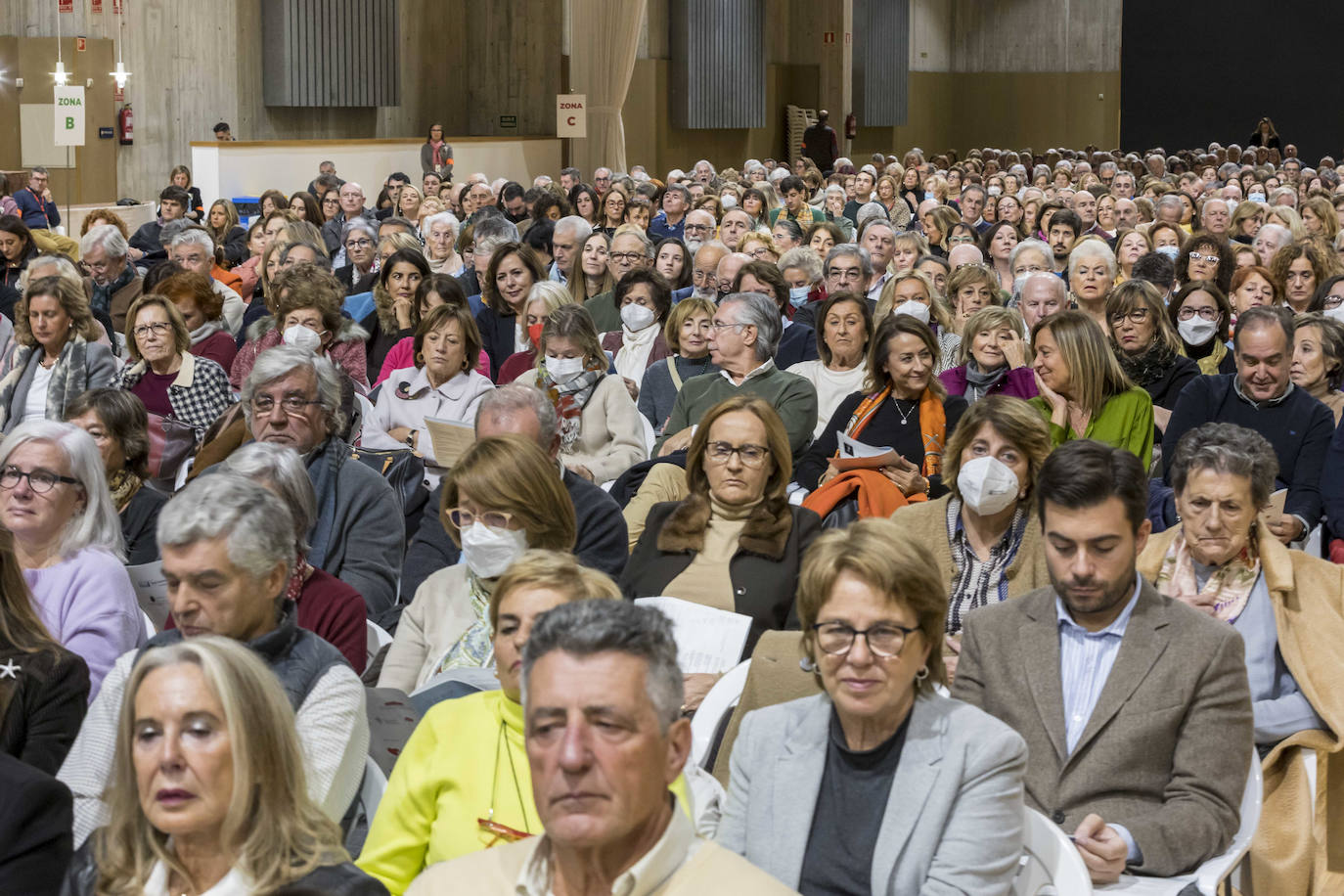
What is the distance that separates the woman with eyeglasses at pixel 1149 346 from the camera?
6504mm

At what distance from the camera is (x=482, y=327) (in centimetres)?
816

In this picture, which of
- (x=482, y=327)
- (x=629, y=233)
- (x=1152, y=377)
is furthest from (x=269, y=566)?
(x=629, y=233)

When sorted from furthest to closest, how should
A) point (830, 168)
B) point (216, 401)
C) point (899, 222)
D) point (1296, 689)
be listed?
1. point (830, 168)
2. point (899, 222)
3. point (216, 401)
4. point (1296, 689)

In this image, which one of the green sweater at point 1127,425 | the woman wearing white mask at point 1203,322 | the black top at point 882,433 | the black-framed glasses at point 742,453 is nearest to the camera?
the black-framed glasses at point 742,453

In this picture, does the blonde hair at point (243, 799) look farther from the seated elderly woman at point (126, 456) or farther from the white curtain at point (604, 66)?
the white curtain at point (604, 66)

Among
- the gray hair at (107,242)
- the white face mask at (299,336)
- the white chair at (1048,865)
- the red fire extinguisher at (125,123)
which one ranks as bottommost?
the white chair at (1048,865)

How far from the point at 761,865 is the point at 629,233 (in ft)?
22.5

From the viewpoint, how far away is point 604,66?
21656 mm

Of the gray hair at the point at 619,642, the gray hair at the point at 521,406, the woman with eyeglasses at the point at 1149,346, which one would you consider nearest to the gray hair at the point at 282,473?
the gray hair at the point at 521,406

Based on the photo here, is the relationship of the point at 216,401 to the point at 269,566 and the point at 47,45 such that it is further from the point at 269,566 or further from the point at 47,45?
the point at 47,45

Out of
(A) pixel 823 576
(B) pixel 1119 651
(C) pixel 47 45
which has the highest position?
(C) pixel 47 45

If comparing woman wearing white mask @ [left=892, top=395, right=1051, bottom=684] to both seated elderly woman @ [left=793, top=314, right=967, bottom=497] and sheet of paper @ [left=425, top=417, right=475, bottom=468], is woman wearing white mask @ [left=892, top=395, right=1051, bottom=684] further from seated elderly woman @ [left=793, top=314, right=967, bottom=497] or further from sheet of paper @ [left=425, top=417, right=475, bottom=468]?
sheet of paper @ [left=425, top=417, right=475, bottom=468]

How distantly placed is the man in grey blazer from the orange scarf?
7.55 ft

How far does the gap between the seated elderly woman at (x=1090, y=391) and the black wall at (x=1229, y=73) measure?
29.2m
